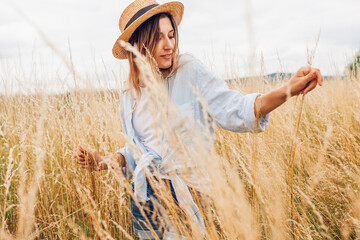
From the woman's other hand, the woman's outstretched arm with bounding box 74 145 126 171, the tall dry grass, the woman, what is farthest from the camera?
the woman's outstretched arm with bounding box 74 145 126 171

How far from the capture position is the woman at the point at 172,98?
104cm

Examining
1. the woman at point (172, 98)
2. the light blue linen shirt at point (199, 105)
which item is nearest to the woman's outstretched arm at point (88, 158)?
the woman at point (172, 98)

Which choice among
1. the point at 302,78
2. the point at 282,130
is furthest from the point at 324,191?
the point at 302,78

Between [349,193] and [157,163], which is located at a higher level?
[157,163]

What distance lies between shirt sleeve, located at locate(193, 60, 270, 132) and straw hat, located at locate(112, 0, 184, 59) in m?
0.37

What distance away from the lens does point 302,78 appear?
0.92 meters

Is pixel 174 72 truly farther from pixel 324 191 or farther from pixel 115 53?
pixel 324 191

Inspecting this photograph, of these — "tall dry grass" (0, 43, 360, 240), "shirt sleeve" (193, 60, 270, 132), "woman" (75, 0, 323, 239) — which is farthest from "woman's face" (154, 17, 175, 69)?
"tall dry grass" (0, 43, 360, 240)

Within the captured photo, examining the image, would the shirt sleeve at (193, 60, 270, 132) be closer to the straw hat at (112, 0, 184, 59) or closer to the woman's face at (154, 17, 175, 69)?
the woman's face at (154, 17, 175, 69)

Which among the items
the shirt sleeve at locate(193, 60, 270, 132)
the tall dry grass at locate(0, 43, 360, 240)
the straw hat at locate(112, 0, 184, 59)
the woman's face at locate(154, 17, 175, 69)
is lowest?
the tall dry grass at locate(0, 43, 360, 240)

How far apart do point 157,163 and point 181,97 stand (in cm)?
36

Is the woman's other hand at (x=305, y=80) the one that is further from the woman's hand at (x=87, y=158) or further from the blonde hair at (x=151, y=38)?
the woman's hand at (x=87, y=158)

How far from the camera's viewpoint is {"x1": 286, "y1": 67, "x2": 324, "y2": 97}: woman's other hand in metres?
0.91

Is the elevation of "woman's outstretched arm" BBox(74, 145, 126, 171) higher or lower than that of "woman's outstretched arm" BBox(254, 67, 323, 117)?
lower
